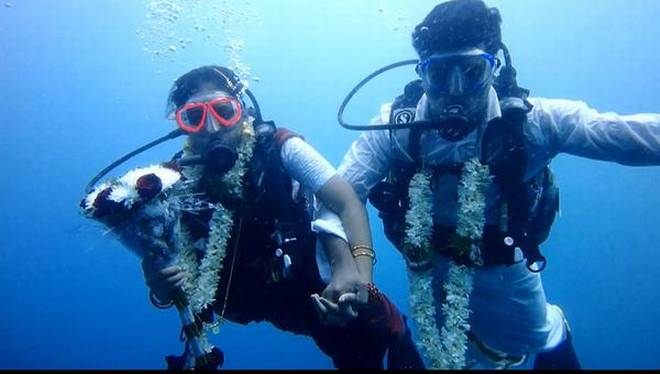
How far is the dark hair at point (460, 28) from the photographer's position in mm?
3701

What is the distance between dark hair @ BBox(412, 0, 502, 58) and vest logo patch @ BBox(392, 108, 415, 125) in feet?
1.53

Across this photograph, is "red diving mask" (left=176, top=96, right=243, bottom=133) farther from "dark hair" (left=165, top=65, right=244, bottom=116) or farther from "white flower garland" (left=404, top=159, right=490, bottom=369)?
"white flower garland" (left=404, top=159, right=490, bottom=369)

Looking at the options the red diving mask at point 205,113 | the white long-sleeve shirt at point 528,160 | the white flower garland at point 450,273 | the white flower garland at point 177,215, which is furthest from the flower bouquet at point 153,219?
the white flower garland at point 450,273

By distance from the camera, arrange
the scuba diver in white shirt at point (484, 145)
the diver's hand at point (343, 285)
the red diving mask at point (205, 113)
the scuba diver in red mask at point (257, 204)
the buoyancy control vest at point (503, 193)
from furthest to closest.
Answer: the red diving mask at point (205, 113), the scuba diver in red mask at point (257, 204), the buoyancy control vest at point (503, 193), the scuba diver in white shirt at point (484, 145), the diver's hand at point (343, 285)

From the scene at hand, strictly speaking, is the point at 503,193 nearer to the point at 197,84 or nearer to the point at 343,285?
the point at 343,285

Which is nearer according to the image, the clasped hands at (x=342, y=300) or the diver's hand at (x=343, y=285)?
the clasped hands at (x=342, y=300)

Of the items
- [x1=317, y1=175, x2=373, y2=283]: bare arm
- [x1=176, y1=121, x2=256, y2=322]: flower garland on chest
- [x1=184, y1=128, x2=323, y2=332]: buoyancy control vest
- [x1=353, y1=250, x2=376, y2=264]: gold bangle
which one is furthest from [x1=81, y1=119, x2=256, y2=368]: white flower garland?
[x1=353, y1=250, x2=376, y2=264]: gold bangle

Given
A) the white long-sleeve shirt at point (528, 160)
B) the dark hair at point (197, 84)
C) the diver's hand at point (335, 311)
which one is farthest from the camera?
the dark hair at point (197, 84)

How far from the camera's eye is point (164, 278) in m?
3.44

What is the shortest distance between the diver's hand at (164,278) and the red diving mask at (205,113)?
135 centimetres

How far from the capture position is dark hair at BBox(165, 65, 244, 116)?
4520mm

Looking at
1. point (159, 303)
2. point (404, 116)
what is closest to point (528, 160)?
point (404, 116)

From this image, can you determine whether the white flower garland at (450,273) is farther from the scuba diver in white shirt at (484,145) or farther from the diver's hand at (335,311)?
the diver's hand at (335,311)

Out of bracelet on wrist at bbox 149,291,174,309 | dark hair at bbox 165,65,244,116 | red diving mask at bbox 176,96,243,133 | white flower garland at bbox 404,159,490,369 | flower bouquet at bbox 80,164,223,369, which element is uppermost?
dark hair at bbox 165,65,244,116
